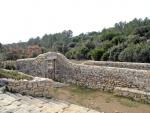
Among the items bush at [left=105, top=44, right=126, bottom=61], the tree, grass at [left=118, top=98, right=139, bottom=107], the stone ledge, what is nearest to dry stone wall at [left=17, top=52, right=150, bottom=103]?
the stone ledge

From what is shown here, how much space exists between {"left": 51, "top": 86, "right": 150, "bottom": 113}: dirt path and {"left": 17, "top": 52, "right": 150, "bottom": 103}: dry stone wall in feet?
2.13

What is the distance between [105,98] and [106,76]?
1.71 m

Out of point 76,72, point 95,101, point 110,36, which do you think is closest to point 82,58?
point 110,36

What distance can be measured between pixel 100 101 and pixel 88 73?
10.9 ft

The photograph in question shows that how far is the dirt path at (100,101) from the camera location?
10617mm

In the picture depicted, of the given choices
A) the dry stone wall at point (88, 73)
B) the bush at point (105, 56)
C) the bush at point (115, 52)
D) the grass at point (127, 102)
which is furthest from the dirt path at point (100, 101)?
the bush at point (105, 56)

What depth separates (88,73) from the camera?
15.2 m

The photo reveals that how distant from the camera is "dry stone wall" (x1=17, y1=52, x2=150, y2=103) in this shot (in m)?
12.5

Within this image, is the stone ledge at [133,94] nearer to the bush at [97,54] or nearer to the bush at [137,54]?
the bush at [137,54]

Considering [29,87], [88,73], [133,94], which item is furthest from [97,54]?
[29,87]

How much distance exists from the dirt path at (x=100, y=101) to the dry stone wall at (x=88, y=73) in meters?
0.65

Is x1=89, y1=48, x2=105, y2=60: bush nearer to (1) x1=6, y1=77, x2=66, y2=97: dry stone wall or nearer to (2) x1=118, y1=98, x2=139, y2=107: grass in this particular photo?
(2) x1=118, y1=98, x2=139, y2=107: grass

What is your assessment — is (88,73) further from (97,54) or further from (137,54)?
(97,54)

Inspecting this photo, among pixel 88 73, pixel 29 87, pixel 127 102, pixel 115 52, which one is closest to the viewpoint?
pixel 29 87
